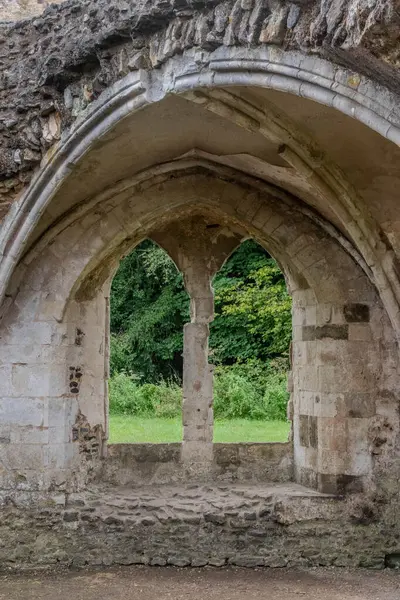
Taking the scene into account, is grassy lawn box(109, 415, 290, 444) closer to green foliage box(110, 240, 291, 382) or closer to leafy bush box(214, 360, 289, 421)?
leafy bush box(214, 360, 289, 421)

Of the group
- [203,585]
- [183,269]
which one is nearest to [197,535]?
[203,585]

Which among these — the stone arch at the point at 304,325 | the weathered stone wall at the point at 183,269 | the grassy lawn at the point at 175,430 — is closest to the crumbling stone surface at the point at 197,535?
the weathered stone wall at the point at 183,269

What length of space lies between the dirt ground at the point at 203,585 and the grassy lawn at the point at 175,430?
8.48 ft

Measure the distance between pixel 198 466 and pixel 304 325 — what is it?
1.78 m

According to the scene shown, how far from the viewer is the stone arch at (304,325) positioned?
24.5ft

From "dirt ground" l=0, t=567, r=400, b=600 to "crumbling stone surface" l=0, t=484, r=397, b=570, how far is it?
0.43ft

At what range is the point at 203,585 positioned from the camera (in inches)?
271

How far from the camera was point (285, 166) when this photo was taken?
681 centimetres

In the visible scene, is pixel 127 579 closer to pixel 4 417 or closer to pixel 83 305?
pixel 4 417

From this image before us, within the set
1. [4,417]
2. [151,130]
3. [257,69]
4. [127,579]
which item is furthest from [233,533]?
[257,69]

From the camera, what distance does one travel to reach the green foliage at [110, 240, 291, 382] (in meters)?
14.7

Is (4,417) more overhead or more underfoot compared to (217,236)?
more underfoot

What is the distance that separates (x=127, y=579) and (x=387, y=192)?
3.87 meters

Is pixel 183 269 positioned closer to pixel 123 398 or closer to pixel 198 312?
pixel 198 312
